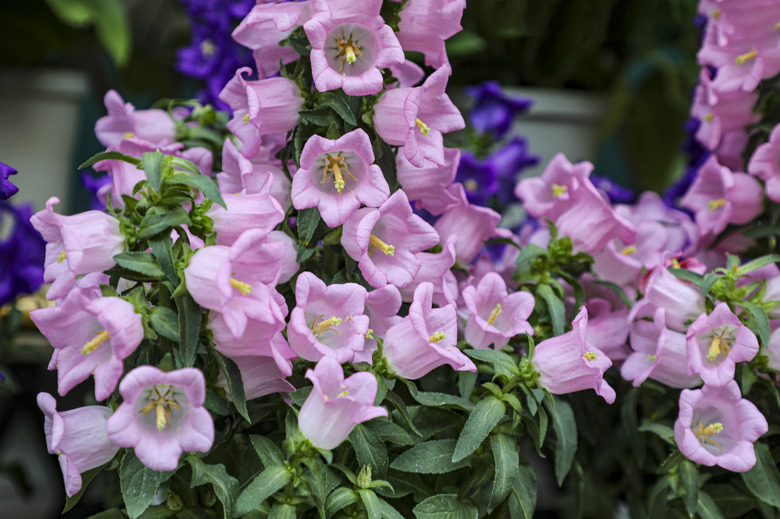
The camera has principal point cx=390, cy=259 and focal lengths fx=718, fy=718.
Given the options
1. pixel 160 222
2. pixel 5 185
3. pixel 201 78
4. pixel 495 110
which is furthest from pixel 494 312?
pixel 201 78

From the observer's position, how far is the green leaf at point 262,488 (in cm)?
52

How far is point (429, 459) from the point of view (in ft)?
1.94

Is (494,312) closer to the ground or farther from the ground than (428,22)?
closer to the ground

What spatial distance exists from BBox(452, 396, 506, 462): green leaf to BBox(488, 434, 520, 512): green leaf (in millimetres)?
21

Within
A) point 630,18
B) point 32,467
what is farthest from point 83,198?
point 630,18

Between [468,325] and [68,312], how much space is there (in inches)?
13.7

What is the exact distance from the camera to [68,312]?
1.67 feet

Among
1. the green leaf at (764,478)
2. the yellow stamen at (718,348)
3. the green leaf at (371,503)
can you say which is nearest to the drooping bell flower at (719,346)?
the yellow stamen at (718,348)

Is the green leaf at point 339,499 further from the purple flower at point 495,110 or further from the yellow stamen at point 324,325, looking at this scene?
the purple flower at point 495,110

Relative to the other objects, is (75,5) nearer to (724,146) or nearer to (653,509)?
(724,146)

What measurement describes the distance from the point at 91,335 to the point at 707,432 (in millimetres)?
523

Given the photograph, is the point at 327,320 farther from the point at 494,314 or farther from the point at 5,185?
the point at 5,185

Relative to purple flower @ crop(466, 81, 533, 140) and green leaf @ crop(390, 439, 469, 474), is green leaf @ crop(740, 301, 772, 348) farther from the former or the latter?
purple flower @ crop(466, 81, 533, 140)

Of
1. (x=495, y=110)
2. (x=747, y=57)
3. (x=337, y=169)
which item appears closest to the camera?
(x=337, y=169)
